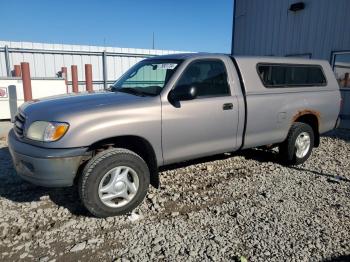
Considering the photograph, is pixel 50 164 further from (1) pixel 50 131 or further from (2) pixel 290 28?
(2) pixel 290 28

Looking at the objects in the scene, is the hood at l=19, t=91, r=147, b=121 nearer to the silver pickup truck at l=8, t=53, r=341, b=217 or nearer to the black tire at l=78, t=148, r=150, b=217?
the silver pickup truck at l=8, t=53, r=341, b=217

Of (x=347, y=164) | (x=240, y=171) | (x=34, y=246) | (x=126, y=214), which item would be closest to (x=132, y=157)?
(x=126, y=214)

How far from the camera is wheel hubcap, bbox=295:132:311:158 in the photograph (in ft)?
17.0

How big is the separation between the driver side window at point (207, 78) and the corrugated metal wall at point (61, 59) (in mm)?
9874

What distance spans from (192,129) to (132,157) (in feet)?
2.88

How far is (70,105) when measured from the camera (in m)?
3.28

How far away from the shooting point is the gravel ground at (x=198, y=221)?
2783 millimetres

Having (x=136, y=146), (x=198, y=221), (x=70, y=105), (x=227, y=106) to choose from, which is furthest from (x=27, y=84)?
(x=198, y=221)

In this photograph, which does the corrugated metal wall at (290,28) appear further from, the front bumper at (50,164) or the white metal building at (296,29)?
the front bumper at (50,164)

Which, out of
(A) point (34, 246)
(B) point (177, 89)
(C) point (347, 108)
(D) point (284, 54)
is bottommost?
(A) point (34, 246)

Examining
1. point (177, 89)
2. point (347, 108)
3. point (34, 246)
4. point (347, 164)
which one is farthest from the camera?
point (347, 108)

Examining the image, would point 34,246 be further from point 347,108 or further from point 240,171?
point 347,108

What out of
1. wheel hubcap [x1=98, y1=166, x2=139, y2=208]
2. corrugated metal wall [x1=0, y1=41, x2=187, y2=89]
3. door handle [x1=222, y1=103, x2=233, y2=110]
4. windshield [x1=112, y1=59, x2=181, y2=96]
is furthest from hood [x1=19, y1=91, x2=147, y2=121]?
corrugated metal wall [x1=0, y1=41, x2=187, y2=89]

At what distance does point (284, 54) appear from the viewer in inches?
458
